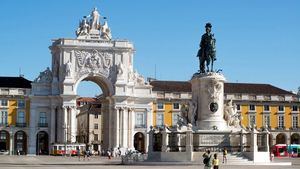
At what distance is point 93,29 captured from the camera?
332 feet

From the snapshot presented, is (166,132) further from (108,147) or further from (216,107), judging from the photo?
(108,147)

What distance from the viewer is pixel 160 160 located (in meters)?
46.2

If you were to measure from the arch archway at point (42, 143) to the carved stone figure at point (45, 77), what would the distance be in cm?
723

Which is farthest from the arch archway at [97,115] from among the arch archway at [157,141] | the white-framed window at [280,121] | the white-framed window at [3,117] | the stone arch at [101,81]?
the arch archway at [157,141]

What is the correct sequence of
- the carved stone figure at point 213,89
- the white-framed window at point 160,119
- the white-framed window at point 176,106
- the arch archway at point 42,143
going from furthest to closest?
the white-framed window at point 176,106 → the white-framed window at point 160,119 → the arch archway at point 42,143 → the carved stone figure at point 213,89

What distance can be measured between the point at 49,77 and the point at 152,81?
1769 cm

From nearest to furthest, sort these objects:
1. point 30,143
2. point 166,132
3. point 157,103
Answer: point 166,132
point 30,143
point 157,103

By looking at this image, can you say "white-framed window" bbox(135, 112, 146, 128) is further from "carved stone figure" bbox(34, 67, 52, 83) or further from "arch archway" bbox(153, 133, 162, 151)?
"arch archway" bbox(153, 133, 162, 151)

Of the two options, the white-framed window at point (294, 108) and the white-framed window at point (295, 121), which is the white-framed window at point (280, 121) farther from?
the white-framed window at point (294, 108)

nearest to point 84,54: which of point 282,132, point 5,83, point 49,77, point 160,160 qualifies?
point 49,77

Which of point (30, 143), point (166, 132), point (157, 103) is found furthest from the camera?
point (157, 103)

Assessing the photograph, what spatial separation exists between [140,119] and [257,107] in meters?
18.5

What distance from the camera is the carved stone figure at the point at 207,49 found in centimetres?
4659

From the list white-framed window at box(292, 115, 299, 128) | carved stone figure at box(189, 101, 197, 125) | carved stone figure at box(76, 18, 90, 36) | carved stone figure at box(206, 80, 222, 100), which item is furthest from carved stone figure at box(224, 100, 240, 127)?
white-framed window at box(292, 115, 299, 128)
